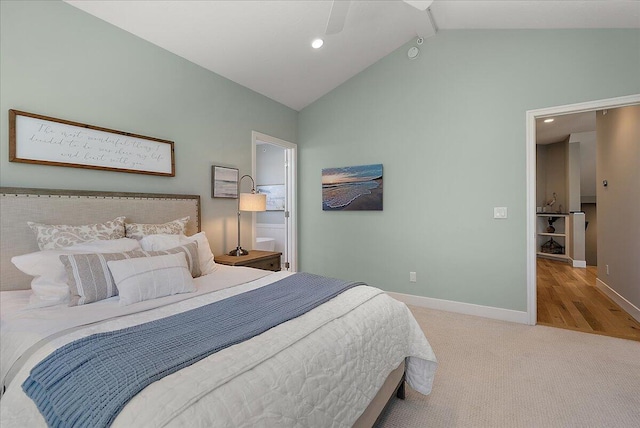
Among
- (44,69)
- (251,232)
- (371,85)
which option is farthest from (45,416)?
(371,85)

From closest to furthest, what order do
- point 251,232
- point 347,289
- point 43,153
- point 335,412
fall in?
1. point 335,412
2. point 347,289
3. point 43,153
4. point 251,232

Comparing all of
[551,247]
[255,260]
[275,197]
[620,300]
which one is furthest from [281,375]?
[551,247]

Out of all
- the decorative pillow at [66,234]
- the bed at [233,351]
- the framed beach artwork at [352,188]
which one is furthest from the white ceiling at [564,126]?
the decorative pillow at [66,234]

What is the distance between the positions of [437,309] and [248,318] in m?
2.84

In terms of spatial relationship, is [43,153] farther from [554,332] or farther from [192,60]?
[554,332]

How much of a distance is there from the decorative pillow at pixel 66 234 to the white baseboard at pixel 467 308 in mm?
3099

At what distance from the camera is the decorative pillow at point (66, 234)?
1.93 meters

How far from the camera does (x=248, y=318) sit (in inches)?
55.0

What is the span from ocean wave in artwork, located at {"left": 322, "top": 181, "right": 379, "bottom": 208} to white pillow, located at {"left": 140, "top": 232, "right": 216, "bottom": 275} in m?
2.08

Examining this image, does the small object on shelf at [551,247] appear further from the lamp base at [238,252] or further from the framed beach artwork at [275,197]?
the lamp base at [238,252]

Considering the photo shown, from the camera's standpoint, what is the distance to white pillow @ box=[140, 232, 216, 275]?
222 centimetres

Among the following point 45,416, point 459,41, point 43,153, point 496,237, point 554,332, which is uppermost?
point 459,41

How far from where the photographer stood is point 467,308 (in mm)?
3426

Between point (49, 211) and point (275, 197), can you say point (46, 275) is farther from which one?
point (275, 197)
